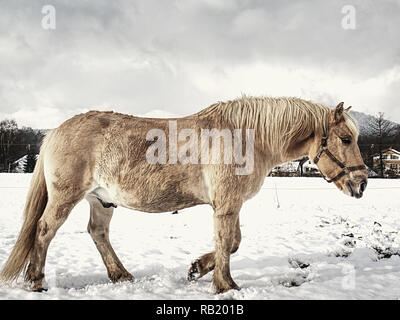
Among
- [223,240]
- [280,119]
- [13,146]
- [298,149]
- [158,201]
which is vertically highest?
[13,146]

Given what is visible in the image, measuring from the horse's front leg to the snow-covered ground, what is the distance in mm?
146

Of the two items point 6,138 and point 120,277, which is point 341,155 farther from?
point 6,138

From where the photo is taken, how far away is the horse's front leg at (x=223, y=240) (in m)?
3.34

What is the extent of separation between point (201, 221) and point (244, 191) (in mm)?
6863

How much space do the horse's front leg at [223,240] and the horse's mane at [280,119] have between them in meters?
0.99

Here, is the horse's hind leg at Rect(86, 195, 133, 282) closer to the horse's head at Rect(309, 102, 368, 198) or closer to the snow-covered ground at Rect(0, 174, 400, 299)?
the snow-covered ground at Rect(0, 174, 400, 299)

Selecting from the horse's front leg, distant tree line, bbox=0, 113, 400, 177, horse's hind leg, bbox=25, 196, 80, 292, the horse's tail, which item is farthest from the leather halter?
distant tree line, bbox=0, 113, 400, 177

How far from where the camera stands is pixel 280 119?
3.66 metres

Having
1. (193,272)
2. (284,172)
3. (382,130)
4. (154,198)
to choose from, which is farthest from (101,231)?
(382,130)

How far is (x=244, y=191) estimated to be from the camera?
3.44 metres

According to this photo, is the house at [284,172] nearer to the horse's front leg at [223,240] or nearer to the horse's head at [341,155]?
the horse's head at [341,155]

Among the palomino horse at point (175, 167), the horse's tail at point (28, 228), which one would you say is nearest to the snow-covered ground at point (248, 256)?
the horse's tail at point (28, 228)

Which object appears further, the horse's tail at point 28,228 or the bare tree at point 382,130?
the bare tree at point 382,130

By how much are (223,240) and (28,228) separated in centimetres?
242
